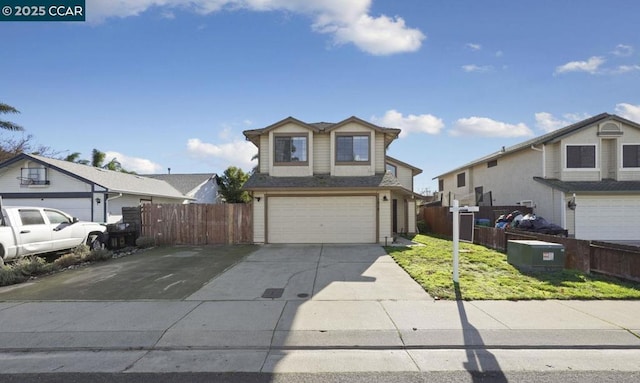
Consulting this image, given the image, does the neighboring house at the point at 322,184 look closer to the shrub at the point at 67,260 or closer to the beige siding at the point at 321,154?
the beige siding at the point at 321,154

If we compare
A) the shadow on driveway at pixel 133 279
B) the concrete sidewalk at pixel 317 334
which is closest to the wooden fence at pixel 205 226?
the shadow on driveway at pixel 133 279

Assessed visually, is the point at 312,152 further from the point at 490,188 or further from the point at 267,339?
the point at 490,188

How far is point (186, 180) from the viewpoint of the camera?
105 feet

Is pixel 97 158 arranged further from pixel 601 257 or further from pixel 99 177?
pixel 601 257

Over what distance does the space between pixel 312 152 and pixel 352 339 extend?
1216cm

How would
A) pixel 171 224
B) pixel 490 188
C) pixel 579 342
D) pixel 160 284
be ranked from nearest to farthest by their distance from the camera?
1. pixel 579 342
2. pixel 160 284
3. pixel 171 224
4. pixel 490 188

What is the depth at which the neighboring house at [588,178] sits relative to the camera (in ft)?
57.3

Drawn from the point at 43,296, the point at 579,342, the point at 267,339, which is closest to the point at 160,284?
the point at 43,296

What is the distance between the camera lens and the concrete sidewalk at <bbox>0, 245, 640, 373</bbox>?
14.4ft

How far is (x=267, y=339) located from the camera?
504cm

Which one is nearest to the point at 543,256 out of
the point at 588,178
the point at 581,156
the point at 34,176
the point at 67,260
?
the point at 588,178

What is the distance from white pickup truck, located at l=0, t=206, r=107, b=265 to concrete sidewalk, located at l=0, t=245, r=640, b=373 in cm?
381

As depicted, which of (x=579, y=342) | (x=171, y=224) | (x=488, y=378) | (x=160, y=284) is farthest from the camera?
(x=171, y=224)

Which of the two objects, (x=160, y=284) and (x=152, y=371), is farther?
(x=160, y=284)
